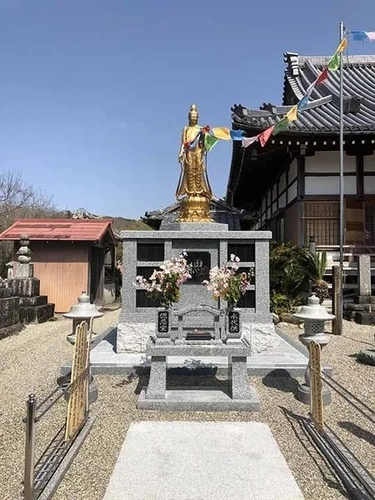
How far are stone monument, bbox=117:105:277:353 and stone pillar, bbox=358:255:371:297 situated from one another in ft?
18.0

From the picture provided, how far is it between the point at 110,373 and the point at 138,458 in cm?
276

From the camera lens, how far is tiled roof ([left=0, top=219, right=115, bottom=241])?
15305 mm

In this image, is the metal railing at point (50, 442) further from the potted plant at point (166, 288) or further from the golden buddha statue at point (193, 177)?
the golden buddha statue at point (193, 177)

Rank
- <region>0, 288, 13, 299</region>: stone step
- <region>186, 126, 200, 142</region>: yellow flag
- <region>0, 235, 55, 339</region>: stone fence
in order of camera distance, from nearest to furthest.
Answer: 1. <region>186, 126, 200, 142</region>: yellow flag
2. <region>0, 288, 13, 299</region>: stone step
3. <region>0, 235, 55, 339</region>: stone fence

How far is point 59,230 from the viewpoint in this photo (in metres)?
16.1

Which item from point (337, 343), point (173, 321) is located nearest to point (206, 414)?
point (173, 321)

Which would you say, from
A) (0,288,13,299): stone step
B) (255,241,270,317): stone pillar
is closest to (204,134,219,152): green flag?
(255,241,270,317): stone pillar

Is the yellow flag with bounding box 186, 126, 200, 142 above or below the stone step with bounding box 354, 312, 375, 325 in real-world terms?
above

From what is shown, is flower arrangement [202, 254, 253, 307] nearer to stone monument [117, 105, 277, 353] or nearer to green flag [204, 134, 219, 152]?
stone monument [117, 105, 277, 353]

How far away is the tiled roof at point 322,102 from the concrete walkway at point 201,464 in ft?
30.7

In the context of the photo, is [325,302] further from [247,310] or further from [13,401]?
[13,401]

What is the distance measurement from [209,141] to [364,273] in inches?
259

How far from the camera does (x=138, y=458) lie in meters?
3.54

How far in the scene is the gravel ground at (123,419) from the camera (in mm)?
3180
